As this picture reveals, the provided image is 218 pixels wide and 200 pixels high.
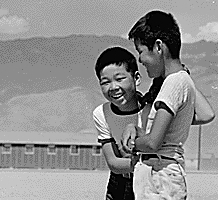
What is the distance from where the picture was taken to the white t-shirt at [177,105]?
2.41 meters

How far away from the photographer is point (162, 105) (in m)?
2.40

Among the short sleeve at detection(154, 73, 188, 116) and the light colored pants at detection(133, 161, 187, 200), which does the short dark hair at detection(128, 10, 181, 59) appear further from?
the light colored pants at detection(133, 161, 187, 200)

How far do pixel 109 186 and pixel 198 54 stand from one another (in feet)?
143

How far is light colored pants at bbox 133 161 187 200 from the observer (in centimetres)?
244

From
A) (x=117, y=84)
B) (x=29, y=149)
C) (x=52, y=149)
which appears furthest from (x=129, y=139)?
(x=52, y=149)

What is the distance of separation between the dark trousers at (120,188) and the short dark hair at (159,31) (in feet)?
2.07

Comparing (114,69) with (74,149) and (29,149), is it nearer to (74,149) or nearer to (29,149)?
(74,149)

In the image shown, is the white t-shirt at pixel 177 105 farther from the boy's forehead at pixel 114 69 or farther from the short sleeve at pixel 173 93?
the boy's forehead at pixel 114 69

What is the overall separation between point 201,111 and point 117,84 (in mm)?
374

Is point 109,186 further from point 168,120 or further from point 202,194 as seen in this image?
point 202,194

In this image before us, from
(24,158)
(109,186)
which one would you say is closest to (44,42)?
(24,158)

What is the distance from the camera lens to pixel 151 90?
8.90 feet

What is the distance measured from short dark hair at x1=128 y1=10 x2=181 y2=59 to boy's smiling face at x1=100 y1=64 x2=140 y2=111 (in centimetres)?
33

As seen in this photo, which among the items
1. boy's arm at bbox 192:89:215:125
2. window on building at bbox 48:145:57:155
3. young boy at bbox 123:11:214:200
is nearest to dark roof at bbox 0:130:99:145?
window on building at bbox 48:145:57:155
